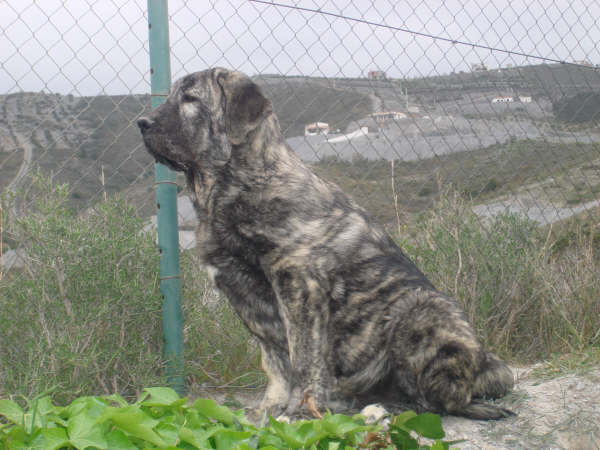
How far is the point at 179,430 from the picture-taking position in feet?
4.33

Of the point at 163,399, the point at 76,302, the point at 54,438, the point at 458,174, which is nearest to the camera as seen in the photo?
the point at 54,438

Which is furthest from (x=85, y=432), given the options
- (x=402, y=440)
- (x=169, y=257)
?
(x=169, y=257)

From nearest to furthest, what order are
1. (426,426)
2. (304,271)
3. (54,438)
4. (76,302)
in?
(54,438), (426,426), (304,271), (76,302)

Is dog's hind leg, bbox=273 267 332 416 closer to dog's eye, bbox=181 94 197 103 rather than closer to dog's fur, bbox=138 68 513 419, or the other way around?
dog's fur, bbox=138 68 513 419

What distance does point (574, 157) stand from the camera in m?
6.00

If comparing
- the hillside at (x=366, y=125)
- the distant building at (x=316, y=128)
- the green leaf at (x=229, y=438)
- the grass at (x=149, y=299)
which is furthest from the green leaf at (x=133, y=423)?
the distant building at (x=316, y=128)

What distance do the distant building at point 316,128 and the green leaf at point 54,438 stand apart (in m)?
3.41

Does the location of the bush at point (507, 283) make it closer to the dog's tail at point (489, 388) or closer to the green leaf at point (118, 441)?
the dog's tail at point (489, 388)

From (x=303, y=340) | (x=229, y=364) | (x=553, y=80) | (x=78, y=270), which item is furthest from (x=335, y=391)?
(x=553, y=80)

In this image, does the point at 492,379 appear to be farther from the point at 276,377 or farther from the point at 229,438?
the point at 229,438

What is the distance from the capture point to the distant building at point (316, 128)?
176 inches

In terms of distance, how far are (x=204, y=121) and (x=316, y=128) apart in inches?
61.7

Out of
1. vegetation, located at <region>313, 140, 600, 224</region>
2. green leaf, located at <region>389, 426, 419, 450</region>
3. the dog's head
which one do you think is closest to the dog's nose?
the dog's head

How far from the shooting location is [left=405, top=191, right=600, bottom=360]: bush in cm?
445
